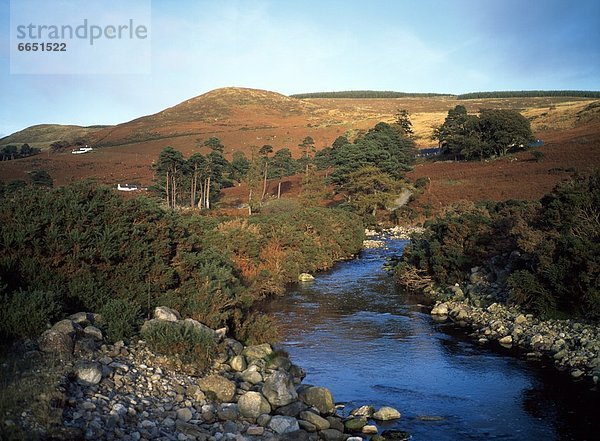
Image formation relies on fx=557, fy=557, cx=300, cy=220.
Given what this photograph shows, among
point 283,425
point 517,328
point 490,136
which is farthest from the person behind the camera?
point 490,136

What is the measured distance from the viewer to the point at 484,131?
224 ft

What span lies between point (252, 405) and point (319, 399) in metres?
1.41

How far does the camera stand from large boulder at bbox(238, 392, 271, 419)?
8.87m

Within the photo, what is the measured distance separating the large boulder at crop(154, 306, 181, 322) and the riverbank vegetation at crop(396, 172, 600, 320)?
10449 millimetres

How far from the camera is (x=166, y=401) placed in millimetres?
8453

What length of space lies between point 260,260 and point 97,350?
45.9 ft

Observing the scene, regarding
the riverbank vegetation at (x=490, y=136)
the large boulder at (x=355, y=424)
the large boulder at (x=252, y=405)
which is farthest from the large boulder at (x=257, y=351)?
the riverbank vegetation at (x=490, y=136)

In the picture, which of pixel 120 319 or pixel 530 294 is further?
Result: pixel 530 294

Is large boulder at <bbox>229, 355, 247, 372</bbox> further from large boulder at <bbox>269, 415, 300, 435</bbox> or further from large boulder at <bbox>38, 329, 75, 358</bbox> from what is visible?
large boulder at <bbox>38, 329, 75, 358</bbox>

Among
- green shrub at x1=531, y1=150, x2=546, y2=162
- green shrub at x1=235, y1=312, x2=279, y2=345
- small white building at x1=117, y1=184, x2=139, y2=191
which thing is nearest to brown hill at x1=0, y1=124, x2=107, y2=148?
small white building at x1=117, y1=184, x2=139, y2=191

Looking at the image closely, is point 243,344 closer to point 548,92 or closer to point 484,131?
point 484,131

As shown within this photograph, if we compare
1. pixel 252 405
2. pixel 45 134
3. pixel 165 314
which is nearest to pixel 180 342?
pixel 165 314

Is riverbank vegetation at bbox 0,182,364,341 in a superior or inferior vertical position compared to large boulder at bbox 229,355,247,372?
superior

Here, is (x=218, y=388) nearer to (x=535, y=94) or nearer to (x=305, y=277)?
(x=305, y=277)
